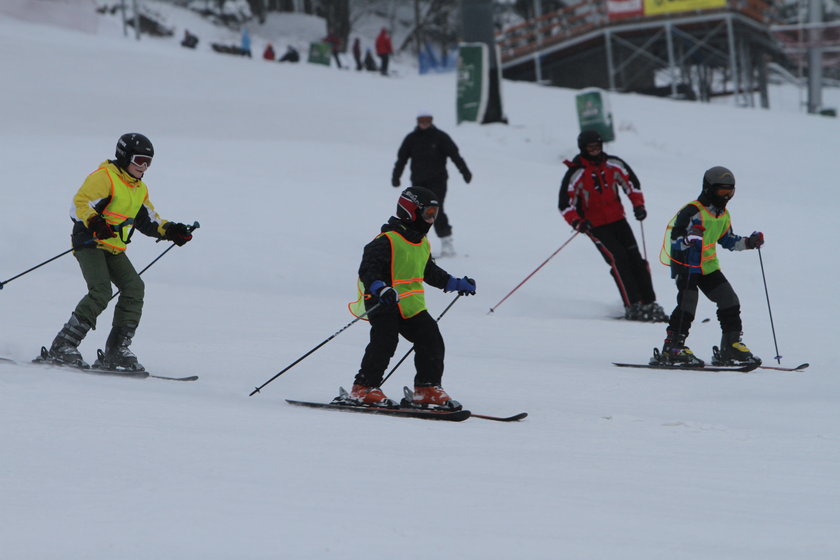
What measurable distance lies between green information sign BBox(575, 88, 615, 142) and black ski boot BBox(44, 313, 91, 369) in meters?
14.4

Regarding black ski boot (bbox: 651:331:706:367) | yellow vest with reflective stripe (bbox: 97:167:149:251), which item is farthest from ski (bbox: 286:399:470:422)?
black ski boot (bbox: 651:331:706:367)

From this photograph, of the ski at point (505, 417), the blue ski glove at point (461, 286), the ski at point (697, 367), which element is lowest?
the ski at point (697, 367)

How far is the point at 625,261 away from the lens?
375 inches

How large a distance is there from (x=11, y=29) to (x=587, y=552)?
74.5ft

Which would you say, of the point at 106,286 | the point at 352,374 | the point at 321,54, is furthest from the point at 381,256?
the point at 321,54

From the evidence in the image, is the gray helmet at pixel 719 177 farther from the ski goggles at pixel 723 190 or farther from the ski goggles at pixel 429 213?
the ski goggles at pixel 429 213

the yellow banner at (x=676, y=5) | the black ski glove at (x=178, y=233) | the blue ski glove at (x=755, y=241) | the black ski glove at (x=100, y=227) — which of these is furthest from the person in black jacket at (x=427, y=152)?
the yellow banner at (x=676, y=5)

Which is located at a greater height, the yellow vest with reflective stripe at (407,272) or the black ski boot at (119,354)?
the yellow vest with reflective stripe at (407,272)

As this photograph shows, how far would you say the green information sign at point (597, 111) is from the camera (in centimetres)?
1961

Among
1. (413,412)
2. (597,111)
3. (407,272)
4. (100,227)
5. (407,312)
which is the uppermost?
(597,111)

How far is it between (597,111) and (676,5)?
39.4 feet

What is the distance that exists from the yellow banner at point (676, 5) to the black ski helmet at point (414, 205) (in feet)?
85.5

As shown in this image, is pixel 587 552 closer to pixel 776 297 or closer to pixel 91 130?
pixel 776 297

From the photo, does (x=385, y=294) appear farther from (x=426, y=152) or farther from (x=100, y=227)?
(x=426, y=152)
